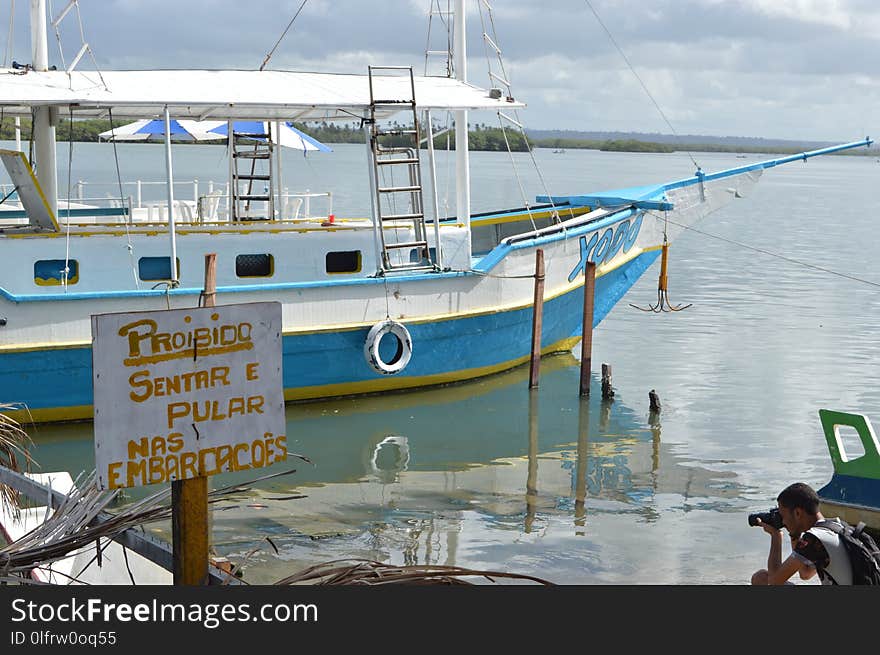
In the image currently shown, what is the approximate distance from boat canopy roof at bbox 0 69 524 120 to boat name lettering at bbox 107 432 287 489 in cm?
940

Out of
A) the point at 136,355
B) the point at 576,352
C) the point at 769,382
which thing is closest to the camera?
the point at 136,355

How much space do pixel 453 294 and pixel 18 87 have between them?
243 inches

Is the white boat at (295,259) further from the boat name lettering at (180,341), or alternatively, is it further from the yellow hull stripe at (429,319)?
the boat name lettering at (180,341)

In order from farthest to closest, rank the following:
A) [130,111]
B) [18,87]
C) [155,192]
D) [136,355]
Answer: [155,192] → [130,111] → [18,87] → [136,355]

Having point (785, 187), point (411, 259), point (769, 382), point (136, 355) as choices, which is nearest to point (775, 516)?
point (136, 355)

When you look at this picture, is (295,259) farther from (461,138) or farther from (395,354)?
(461,138)

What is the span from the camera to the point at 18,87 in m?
13.7

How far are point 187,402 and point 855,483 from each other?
683cm

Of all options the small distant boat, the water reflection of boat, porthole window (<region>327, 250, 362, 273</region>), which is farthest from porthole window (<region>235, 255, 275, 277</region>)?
the small distant boat

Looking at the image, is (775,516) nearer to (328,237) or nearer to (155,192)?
(328,237)

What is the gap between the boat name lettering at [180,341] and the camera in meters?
4.99

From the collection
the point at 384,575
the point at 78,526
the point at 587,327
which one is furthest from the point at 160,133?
the point at 384,575

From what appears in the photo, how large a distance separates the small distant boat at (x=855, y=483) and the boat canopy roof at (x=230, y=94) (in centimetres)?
766

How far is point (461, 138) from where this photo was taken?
17.2 metres
